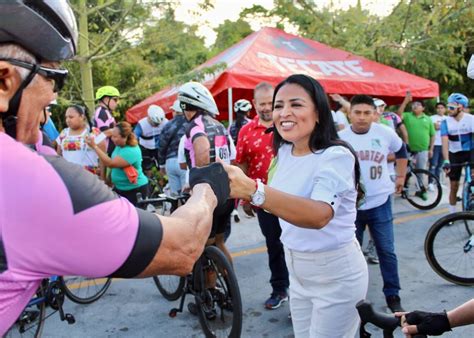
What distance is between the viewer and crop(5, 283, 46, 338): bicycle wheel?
319 centimetres

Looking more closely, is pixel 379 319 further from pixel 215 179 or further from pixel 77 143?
pixel 77 143

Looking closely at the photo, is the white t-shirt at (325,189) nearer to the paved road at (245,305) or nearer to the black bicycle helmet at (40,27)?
the black bicycle helmet at (40,27)

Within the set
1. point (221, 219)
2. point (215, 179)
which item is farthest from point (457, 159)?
point (215, 179)

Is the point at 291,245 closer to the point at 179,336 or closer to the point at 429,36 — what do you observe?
the point at 179,336

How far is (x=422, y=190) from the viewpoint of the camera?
7715 millimetres

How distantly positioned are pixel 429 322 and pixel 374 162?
2488mm

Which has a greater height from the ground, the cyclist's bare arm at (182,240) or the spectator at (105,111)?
the spectator at (105,111)

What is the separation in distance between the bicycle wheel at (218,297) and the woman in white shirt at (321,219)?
3.03 feet

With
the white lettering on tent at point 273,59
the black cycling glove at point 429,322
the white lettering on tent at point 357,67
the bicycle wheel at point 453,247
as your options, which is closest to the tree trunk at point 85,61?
the white lettering on tent at point 273,59

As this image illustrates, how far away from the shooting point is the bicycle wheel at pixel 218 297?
317cm

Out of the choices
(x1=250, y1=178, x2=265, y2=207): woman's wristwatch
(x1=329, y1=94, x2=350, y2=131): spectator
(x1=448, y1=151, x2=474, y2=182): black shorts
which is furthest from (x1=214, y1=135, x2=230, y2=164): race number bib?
(x1=329, y1=94, x2=350, y2=131): spectator

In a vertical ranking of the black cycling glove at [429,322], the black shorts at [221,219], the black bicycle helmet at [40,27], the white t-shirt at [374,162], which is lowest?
the black shorts at [221,219]

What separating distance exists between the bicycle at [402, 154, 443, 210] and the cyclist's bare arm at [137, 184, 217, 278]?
7186 millimetres

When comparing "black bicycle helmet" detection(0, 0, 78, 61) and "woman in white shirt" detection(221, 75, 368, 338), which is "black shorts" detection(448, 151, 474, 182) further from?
"black bicycle helmet" detection(0, 0, 78, 61)
